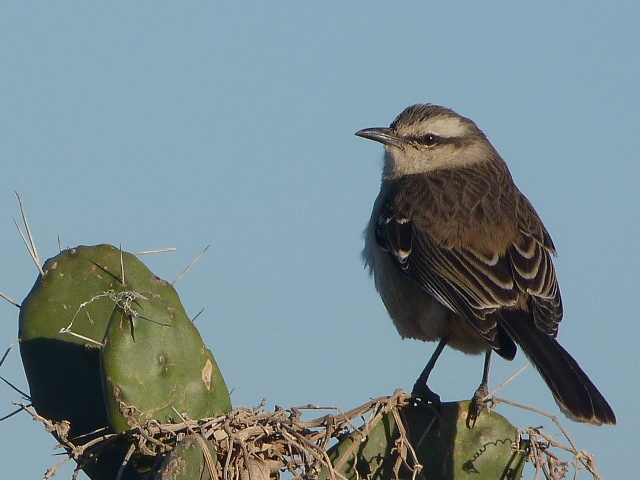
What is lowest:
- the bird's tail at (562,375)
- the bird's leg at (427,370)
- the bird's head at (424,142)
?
the bird's leg at (427,370)

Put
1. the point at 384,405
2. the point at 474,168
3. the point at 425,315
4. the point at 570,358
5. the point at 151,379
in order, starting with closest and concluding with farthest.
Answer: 1. the point at 151,379
2. the point at 384,405
3. the point at 570,358
4. the point at 425,315
5. the point at 474,168

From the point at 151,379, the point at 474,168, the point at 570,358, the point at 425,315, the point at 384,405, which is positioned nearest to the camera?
the point at 151,379

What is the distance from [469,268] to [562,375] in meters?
1.02

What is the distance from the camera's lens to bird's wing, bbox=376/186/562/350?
5439 mm

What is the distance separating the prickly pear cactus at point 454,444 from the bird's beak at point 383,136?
12.2ft

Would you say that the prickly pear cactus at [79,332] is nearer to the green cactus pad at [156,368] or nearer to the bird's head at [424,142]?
the green cactus pad at [156,368]

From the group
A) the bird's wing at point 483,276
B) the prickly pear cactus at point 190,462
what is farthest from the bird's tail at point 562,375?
the prickly pear cactus at point 190,462

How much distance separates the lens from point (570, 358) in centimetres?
505

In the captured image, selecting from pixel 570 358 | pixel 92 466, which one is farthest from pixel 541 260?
pixel 92 466

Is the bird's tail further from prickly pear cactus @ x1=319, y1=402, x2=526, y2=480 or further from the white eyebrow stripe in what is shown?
the white eyebrow stripe

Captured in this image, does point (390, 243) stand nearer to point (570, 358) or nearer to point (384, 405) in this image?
point (570, 358)

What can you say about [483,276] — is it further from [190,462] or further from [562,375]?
[190,462]

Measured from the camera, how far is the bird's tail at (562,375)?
466 centimetres

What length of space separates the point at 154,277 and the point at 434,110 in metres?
4.13
